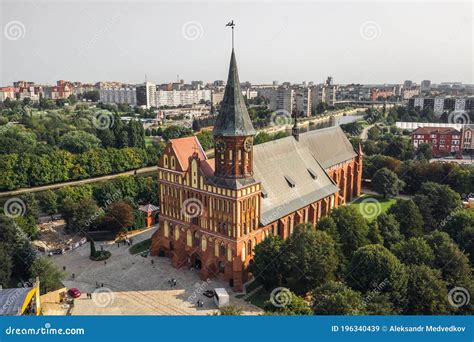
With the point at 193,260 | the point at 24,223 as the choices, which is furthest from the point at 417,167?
the point at 24,223

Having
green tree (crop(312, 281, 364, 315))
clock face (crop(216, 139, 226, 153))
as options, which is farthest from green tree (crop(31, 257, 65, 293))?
green tree (crop(312, 281, 364, 315))

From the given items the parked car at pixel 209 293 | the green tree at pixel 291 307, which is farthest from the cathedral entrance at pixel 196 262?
the green tree at pixel 291 307

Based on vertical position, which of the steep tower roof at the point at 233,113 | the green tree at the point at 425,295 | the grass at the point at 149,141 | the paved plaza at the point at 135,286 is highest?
the steep tower roof at the point at 233,113

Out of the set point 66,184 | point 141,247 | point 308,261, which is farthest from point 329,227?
point 66,184

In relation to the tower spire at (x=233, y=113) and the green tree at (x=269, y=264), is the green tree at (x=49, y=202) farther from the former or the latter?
the green tree at (x=269, y=264)

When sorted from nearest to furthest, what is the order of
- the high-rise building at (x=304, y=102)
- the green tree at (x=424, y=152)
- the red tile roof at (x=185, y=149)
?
1. the red tile roof at (x=185, y=149)
2. the green tree at (x=424, y=152)
3. the high-rise building at (x=304, y=102)

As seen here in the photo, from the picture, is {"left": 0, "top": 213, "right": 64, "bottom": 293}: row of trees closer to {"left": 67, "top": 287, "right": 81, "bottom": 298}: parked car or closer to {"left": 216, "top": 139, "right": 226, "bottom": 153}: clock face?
{"left": 67, "top": 287, "right": 81, "bottom": 298}: parked car
